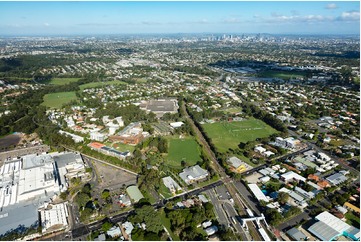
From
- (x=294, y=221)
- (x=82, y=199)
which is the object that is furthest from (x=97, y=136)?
(x=294, y=221)

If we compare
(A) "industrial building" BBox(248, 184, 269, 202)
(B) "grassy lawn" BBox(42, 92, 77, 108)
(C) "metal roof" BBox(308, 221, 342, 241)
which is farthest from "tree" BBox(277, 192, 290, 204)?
(B) "grassy lawn" BBox(42, 92, 77, 108)

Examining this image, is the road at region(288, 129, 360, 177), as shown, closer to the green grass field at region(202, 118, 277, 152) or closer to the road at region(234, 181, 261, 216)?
the green grass field at region(202, 118, 277, 152)

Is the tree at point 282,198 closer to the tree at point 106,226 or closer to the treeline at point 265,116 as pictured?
the tree at point 106,226

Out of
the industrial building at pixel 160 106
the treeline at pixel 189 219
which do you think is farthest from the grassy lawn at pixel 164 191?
the industrial building at pixel 160 106

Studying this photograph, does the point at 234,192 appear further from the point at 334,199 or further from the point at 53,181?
the point at 53,181

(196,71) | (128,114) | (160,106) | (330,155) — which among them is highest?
(196,71)

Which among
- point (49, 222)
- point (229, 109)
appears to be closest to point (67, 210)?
point (49, 222)

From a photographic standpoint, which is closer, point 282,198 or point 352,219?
point 352,219

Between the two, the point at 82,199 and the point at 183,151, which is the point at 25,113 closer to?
the point at 183,151
